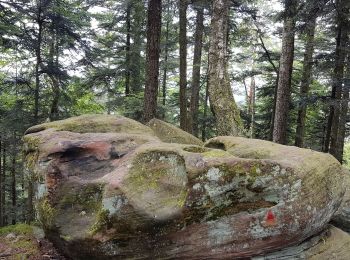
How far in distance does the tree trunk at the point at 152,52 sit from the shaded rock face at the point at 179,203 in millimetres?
4719

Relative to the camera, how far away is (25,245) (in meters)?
6.61

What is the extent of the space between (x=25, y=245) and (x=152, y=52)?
19.6ft

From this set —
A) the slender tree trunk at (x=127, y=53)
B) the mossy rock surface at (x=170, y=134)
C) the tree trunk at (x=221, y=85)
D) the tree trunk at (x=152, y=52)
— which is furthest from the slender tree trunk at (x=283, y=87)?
the slender tree trunk at (x=127, y=53)

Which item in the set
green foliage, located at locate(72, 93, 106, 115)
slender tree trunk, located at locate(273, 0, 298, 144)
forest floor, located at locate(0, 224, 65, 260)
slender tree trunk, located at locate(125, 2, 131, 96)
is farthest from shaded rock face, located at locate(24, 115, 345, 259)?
green foliage, located at locate(72, 93, 106, 115)

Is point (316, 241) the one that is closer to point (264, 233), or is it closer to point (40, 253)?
point (264, 233)

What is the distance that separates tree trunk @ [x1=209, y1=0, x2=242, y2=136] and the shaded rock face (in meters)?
3.32

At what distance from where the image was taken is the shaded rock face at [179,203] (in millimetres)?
4691

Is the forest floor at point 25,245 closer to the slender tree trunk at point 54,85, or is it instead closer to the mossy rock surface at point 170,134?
the mossy rock surface at point 170,134

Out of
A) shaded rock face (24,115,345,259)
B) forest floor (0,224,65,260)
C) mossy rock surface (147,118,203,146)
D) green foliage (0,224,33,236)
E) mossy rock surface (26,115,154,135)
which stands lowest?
green foliage (0,224,33,236)

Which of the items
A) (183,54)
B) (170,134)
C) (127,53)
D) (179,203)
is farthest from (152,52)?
(127,53)

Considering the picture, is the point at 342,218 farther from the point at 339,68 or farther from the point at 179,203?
the point at 339,68

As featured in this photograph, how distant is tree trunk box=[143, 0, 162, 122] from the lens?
9914 mm

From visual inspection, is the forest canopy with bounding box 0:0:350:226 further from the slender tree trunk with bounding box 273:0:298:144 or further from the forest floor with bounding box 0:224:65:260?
the forest floor with bounding box 0:224:65:260

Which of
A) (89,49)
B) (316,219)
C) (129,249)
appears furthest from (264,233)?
(89,49)
